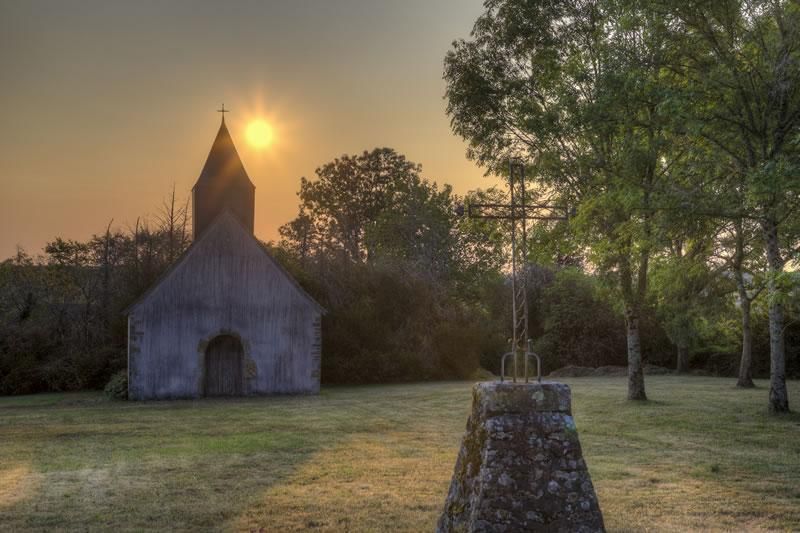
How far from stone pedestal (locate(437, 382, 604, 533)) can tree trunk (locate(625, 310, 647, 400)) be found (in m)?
16.9

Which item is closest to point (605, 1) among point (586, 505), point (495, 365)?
point (586, 505)

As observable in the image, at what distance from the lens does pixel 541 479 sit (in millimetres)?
6352

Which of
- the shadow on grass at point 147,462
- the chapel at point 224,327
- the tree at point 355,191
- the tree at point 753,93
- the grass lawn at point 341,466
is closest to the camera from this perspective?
the grass lawn at point 341,466

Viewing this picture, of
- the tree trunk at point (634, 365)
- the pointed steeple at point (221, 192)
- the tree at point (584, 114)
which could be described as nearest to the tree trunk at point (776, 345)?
the tree at point (584, 114)

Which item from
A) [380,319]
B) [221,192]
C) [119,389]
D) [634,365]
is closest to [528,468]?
[634,365]

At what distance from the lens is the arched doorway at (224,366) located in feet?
95.8

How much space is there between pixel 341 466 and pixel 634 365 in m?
13.0

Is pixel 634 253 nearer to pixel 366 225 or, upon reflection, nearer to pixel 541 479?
pixel 541 479

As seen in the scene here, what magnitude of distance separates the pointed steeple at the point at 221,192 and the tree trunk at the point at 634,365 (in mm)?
17018

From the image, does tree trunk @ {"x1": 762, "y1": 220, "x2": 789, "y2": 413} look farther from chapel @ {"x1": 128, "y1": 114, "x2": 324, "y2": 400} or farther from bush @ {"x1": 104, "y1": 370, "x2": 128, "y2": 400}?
bush @ {"x1": 104, "y1": 370, "x2": 128, "y2": 400}

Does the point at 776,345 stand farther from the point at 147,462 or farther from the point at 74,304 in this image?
the point at 74,304

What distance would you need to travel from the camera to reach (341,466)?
41.2 ft

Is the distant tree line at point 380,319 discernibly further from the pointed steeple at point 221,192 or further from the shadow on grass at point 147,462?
the shadow on grass at point 147,462

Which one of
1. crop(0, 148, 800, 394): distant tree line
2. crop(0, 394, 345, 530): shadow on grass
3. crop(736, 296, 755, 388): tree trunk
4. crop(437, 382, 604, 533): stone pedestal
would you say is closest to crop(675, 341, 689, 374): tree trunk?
crop(0, 148, 800, 394): distant tree line
